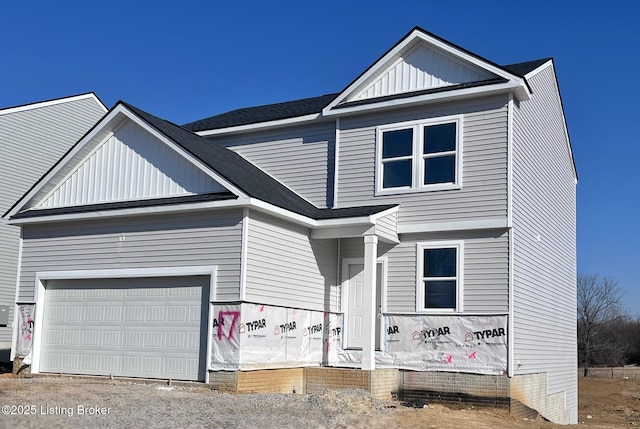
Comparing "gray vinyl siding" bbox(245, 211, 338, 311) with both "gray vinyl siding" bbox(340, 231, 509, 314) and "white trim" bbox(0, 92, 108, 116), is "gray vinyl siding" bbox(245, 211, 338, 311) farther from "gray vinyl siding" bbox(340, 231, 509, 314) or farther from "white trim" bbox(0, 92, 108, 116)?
"white trim" bbox(0, 92, 108, 116)

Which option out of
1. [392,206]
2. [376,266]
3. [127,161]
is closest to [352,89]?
[392,206]

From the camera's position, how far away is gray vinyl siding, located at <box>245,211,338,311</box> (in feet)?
51.4

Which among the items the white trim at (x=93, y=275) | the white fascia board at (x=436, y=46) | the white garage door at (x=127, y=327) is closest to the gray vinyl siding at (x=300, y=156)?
the white fascia board at (x=436, y=46)

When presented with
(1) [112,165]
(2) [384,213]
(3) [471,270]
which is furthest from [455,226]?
(1) [112,165]

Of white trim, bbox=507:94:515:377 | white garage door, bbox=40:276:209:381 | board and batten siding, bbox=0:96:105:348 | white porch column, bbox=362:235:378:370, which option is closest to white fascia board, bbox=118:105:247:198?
white garage door, bbox=40:276:209:381

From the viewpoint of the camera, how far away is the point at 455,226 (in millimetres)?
16812

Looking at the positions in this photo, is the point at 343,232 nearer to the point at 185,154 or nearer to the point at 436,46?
the point at 185,154

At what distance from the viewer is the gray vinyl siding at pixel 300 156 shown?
1902cm

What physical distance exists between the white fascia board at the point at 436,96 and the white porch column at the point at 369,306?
3.32 m

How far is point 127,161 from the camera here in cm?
1747

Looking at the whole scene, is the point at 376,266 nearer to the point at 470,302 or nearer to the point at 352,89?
the point at 470,302

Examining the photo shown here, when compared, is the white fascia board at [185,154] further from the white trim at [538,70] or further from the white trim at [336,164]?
the white trim at [538,70]

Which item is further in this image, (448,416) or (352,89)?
(352,89)

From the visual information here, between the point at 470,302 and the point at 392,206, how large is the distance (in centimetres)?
279
